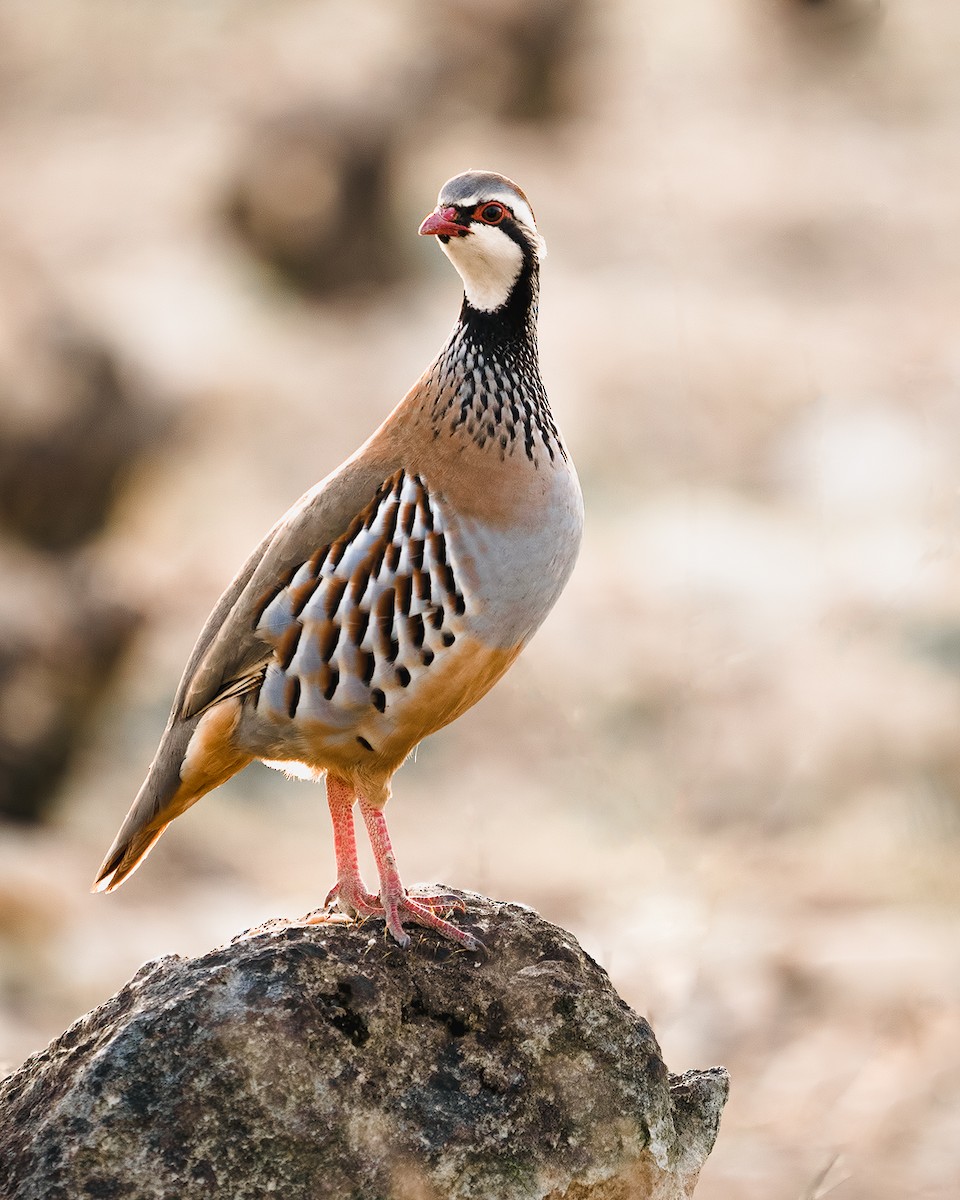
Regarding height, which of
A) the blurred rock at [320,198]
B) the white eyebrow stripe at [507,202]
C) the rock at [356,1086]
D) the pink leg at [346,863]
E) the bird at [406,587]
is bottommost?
the rock at [356,1086]

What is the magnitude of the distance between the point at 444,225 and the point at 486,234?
16 centimetres

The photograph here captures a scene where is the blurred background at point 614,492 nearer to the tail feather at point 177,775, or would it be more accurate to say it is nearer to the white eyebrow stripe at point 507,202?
the tail feather at point 177,775

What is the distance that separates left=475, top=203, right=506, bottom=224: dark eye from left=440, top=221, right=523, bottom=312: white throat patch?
24 millimetres

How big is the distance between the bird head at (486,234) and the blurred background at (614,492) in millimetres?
2288

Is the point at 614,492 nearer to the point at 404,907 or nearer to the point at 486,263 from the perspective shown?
the point at 486,263

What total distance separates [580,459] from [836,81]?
16.7 meters

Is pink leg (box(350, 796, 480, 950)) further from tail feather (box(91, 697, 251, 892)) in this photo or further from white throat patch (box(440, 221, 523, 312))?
white throat patch (box(440, 221, 523, 312))

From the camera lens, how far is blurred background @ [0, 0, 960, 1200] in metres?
14.3

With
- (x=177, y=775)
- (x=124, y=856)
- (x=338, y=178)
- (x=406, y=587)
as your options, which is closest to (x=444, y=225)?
(x=406, y=587)

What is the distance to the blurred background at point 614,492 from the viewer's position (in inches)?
564

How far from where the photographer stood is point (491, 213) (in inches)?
253

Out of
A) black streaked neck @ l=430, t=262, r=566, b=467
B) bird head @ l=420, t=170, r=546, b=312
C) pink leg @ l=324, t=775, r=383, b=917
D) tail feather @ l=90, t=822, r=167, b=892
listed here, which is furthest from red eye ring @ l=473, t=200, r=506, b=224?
tail feather @ l=90, t=822, r=167, b=892

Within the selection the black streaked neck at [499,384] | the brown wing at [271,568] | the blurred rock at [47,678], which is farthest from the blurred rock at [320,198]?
the brown wing at [271,568]

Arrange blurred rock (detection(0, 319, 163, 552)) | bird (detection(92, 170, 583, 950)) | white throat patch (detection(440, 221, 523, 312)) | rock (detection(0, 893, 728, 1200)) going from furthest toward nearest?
1. blurred rock (detection(0, 319, 163, 552))
2. white throat patch (detection(440, 221, 523, 312))
3. bird (detection(92, 170, 583, 950))
4. rock (detection(0, 893, 728, 1200))
